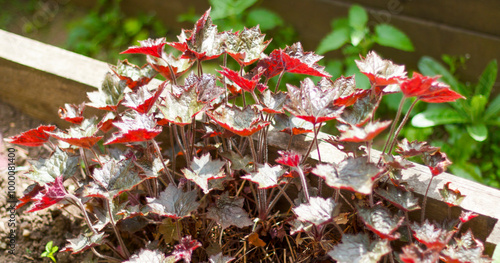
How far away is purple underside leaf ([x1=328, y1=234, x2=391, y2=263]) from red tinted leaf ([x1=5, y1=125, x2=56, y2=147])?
0.88 meters

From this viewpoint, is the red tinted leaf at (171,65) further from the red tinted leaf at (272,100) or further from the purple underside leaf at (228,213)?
the purple underside leaf at (228,213)

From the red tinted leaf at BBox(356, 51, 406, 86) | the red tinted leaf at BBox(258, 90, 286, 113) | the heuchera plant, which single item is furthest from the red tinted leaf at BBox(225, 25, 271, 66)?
the red tinted leaf at BBox(356, 51, 406, 86)

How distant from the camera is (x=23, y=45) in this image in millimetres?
1782

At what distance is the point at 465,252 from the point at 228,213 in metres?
0.60

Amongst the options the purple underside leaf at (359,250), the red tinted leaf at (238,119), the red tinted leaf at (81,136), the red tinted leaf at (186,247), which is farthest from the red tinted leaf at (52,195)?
the purple underside leaf at (359,250)

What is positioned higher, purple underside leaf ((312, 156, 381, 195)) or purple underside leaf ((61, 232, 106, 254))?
purple underside leaf ((312, 156, 381, 195))

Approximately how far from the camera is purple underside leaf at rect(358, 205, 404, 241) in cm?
94

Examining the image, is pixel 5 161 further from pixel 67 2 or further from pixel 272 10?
pixel 67 2

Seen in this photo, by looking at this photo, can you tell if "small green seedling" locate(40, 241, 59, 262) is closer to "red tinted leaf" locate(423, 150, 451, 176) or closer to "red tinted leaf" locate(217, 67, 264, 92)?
"red tinted leaf" locate(217, 67, 264, 92)

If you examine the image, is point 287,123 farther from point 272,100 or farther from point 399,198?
point 399,198

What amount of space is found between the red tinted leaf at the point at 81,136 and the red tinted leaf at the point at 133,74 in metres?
0.21

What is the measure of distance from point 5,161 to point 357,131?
149 cm

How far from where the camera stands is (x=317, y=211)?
1.02 meters

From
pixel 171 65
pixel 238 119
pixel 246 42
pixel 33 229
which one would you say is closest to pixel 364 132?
pixel 238 119
